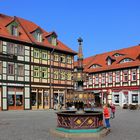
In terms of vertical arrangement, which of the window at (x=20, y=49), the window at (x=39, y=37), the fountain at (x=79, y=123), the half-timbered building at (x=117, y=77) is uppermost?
the window at (x=39, y=37)

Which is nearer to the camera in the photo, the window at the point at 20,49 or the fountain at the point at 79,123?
the fountain at the point at 79,123

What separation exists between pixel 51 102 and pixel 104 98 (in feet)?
50.3

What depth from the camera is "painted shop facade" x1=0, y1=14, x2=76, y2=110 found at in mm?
43750

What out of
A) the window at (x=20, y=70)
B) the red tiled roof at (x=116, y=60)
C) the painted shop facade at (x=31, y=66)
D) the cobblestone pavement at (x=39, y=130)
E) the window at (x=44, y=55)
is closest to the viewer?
the cobblestone pavement at (x=39, y=130)

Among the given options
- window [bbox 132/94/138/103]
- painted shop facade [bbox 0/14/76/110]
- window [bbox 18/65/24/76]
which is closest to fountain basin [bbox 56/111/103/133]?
painted shop facade [bbox 0/14/76/110]

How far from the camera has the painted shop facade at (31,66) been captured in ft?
144

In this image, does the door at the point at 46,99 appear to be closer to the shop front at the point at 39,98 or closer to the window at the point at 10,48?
the shop front at the point at 39,98

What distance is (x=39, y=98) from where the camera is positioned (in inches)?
1928

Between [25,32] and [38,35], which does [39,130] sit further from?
[38,35]

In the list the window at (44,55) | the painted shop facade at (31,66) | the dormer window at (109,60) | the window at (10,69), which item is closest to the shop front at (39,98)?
the painted shop facade at (31,66)

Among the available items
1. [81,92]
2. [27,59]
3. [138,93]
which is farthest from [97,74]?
[81,92]

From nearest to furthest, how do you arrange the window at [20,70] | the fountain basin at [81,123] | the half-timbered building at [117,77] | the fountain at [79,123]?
the fountain at [79,123], the fountain basin at [81,123], the window at [20,70], the half-timbered building at [117,77]

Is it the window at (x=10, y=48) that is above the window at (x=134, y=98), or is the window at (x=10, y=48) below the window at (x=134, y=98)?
above

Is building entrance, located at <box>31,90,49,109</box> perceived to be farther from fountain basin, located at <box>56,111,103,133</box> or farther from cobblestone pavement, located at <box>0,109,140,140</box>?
fountain basin, located at <box>56,111,103,133</box>
